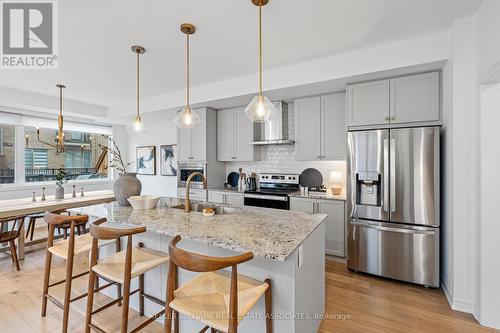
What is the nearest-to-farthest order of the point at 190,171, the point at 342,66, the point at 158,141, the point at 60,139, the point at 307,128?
the point at 342,66 < the point at 60,139 < the point at 307,128 < the point at 190,171 < the point at 158,141

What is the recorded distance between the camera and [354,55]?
2748mm

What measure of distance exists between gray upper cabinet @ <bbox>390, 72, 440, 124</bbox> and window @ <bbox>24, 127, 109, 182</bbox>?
15.9 feet

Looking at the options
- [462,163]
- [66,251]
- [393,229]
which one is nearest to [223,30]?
[66,251]

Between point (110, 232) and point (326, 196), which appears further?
Answer: point (326, 196)

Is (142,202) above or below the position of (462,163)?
below

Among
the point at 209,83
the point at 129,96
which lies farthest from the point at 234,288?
the point at 129,96

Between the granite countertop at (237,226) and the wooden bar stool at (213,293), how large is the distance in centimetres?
20

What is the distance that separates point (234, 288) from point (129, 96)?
4463mm

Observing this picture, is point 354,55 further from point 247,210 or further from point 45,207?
point 45,207

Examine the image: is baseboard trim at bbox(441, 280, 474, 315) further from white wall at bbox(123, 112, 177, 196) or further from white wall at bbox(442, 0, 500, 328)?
white wall at bbox(123, 112, 177, 196)

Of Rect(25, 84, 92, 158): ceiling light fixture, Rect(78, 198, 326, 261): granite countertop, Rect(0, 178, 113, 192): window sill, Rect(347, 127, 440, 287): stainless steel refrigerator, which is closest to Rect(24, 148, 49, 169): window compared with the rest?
Rect(25, 84, 92, 158): ceiling light fixture

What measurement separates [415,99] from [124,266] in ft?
10.7

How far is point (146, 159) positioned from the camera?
19.6ft

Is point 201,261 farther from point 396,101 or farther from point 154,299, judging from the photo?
point 396,101
